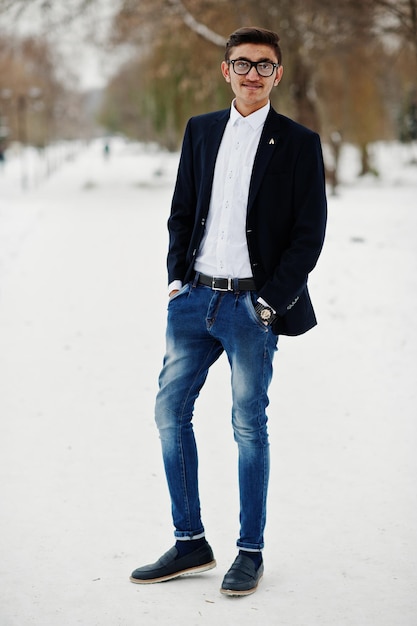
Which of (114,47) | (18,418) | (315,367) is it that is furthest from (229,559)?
(114,47)

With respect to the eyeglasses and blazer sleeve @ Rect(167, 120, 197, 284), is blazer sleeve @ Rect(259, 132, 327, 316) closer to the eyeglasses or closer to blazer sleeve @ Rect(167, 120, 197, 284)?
the eyeglasses

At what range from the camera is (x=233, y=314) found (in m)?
3.28

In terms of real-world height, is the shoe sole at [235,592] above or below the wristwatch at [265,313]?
below

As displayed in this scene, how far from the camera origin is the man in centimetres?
324

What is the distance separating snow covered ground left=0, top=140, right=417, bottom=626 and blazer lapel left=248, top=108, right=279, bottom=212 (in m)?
1.52

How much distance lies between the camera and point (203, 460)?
518cm

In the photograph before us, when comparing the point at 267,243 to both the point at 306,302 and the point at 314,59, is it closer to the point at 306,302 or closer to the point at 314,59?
the point at 306,302

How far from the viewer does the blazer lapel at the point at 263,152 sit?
322cm

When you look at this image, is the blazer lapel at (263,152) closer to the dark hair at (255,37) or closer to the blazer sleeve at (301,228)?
the blazer sleeve at (301,228)

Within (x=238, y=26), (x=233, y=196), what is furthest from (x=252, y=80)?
(x=238, y=26)

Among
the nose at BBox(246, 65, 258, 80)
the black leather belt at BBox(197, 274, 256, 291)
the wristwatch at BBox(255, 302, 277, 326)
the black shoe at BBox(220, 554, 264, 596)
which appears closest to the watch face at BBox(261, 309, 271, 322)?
the wristwatch at BBox(255, 302, 277, 326)

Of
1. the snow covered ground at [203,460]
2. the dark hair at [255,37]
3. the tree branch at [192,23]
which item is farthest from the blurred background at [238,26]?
the dark hair at [255,37]

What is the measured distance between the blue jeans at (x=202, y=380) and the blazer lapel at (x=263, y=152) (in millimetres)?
386

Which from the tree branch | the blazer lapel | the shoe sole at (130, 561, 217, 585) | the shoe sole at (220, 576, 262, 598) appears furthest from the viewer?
the tree branch
